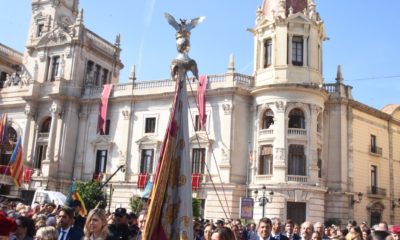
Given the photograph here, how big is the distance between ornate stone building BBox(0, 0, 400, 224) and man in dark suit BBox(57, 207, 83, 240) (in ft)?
62.7

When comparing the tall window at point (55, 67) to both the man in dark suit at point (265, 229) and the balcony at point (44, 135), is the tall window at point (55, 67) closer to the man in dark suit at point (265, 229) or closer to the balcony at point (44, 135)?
the balcony at point (44, 135)

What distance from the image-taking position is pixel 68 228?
7.70 meters

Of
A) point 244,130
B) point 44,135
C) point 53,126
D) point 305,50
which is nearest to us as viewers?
point 305,50

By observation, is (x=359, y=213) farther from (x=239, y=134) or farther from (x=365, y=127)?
(x=239, y=134)

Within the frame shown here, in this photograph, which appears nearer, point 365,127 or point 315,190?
point 315,190

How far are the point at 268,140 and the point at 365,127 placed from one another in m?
8.39

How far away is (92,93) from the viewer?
36.8 m

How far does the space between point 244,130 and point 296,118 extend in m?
3.44

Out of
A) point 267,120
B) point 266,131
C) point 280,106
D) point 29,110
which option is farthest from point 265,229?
point 29,110

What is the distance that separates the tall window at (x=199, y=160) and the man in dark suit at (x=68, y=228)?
23350 mm

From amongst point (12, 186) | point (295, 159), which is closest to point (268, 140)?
point (295, 159)

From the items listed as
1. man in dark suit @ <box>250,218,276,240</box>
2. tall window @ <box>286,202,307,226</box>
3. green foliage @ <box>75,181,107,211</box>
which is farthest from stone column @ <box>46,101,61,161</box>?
man in dark suit @ <box>250,218,276,240</box>

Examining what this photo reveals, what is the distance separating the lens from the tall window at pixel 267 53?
31.7m

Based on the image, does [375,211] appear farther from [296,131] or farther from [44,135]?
[44,135]
